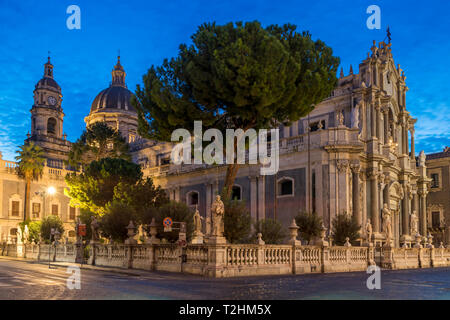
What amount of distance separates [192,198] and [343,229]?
1886 cm

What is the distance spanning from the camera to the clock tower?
216ft

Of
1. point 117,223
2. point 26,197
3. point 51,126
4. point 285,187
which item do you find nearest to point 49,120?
point 51,126

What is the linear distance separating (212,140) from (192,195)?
1962 cm

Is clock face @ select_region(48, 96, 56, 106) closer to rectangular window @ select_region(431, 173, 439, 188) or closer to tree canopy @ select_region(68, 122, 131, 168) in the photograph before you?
tree canopy @ select_region(68, 122, 131, 168)

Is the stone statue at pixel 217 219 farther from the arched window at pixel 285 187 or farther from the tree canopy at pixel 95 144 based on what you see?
the tree canopy at pixel 95 144

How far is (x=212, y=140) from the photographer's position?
26.8 m

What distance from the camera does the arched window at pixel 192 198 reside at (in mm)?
45259

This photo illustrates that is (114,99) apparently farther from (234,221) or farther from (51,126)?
(234,221)

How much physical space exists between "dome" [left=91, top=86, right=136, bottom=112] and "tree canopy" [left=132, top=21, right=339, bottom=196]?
50.4 m

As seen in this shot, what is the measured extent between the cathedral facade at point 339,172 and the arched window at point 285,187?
0.26 feet

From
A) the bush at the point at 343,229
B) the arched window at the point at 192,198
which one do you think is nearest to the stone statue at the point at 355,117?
the bush at the point at 343,229

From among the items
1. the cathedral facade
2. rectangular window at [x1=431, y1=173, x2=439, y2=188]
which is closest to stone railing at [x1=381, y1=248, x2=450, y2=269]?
the cathedral facade
